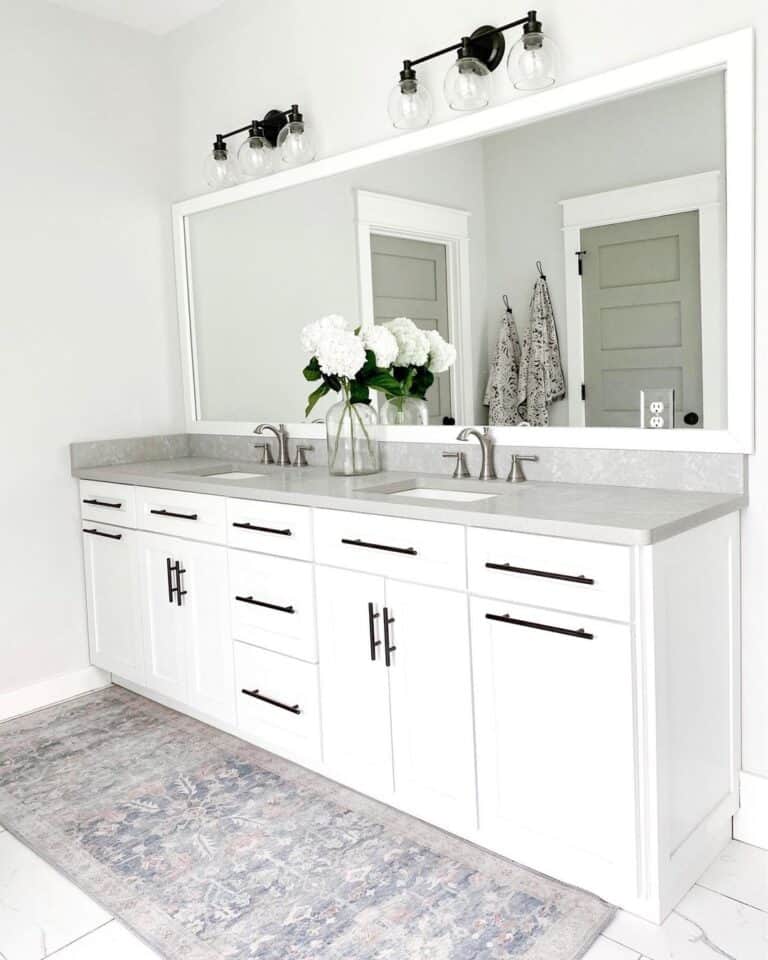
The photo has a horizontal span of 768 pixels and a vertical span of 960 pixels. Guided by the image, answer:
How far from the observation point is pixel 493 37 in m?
2.45

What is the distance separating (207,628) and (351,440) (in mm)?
803

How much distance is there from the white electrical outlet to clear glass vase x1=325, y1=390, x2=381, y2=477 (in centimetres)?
93

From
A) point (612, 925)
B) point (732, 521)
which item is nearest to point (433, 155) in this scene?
point (732, 521)

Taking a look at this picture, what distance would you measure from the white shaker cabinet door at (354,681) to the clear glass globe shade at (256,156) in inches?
63.8

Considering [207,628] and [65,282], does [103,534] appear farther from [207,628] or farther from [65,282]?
[65,282]

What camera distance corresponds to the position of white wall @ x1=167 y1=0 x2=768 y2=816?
2111mm

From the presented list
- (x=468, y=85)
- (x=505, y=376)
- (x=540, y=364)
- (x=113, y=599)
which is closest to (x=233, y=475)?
(x=113, y=599)

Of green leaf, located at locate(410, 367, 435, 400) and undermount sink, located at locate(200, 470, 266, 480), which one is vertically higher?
green leaf, located at locate(410, 367, 435, 400)

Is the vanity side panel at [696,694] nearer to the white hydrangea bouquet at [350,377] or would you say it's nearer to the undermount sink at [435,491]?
the undermount sink at [435,491]

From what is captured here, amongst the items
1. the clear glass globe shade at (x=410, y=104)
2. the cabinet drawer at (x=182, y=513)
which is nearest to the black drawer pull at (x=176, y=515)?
the cabinet drawer at (x=182, y=513)

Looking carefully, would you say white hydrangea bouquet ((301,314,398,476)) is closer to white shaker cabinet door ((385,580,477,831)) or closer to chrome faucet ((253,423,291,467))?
chrome faucet ((253,423,291,467))

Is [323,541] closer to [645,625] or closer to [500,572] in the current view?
[500,572]

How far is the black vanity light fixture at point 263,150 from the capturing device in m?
3.04

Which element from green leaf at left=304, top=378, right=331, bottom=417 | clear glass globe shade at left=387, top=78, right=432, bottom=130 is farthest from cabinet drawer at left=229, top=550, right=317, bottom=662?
clear glass globe shade at left=387, top=78, right=432, bottom=130
